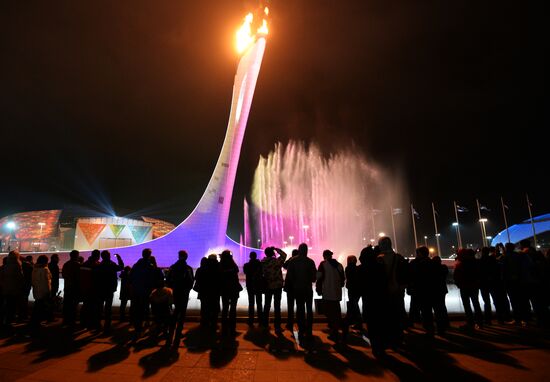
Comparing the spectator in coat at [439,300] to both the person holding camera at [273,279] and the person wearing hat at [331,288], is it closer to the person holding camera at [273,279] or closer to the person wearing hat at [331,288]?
the person wearing hat at [331,288]

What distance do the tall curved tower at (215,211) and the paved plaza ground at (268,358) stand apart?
16602mm

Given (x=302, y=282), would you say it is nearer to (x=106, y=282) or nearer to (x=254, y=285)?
(x=254, y=285)

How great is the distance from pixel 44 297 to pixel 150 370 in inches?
156

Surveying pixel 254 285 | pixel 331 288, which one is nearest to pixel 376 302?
pixel 331 288

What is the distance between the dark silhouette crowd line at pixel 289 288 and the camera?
201 inches

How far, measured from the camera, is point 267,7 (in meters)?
23.2

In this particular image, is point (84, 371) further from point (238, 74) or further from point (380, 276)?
point (238, 74)

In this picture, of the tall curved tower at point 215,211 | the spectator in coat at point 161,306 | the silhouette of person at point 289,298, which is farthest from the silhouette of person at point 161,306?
the tall curved tower at point 215,211

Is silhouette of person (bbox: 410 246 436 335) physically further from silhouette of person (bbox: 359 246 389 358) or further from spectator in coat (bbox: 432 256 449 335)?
silhouette of person (bbox: 359 246 389 358)

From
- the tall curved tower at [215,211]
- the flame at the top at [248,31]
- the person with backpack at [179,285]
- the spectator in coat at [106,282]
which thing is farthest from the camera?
the flame at the top at [248,31]

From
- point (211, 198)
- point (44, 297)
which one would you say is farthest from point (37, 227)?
point (44, 297)

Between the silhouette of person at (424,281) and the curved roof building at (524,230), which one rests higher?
the curved roof building at (524,230)

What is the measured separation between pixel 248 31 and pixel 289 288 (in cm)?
2313

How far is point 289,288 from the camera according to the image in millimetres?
5574
